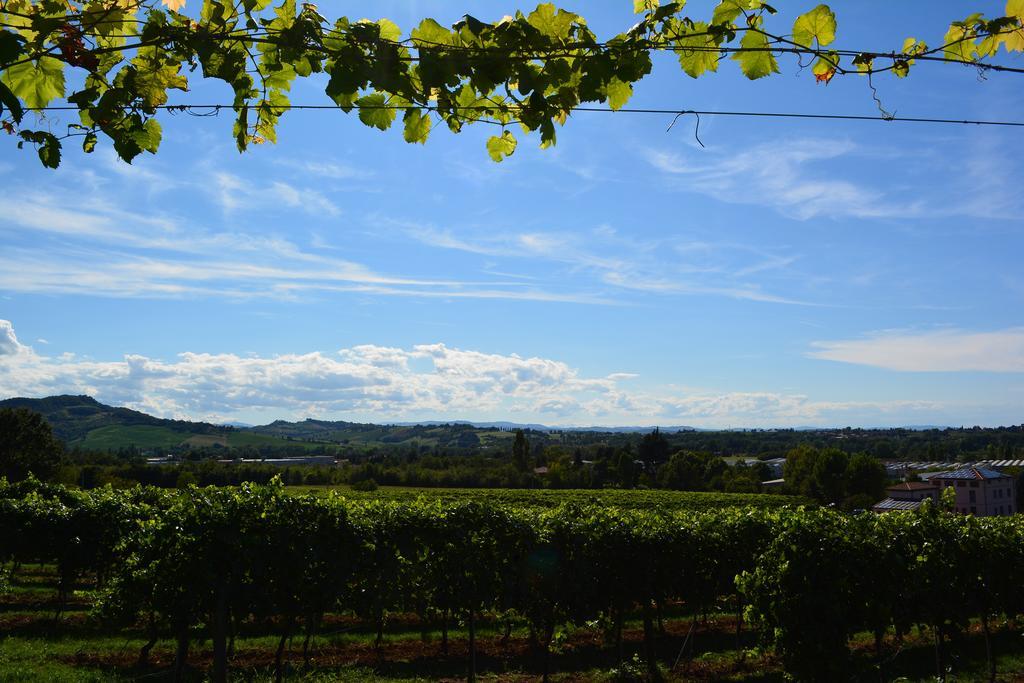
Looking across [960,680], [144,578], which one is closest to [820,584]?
[960,680]

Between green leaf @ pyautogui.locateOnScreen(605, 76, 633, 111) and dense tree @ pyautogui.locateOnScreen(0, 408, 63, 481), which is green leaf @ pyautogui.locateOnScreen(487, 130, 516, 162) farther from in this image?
dense tree @ pyautogui.locateOnScreen(0, 408, 63, 481)

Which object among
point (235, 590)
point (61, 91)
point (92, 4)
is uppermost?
point (92, 4)

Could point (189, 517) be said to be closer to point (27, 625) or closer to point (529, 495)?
point (27, 625)

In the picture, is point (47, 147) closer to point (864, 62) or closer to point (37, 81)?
point (37, 81)

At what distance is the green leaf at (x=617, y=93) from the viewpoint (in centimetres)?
249

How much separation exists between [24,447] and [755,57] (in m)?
66.9

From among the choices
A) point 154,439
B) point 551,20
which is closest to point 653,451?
point 551,20

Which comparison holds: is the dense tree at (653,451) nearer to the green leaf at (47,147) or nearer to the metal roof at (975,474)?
the metal roof at (975,474)

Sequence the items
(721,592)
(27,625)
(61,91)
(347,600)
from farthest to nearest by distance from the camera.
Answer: (27,625)
(721,592)
(347,600)
(61,91)

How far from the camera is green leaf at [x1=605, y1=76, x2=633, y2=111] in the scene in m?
2.49

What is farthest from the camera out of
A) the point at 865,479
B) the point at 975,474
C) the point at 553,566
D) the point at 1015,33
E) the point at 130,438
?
the point at 130,438

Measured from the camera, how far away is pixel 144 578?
9062 millimetres

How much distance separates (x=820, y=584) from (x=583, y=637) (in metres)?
9.30

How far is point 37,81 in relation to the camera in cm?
227
